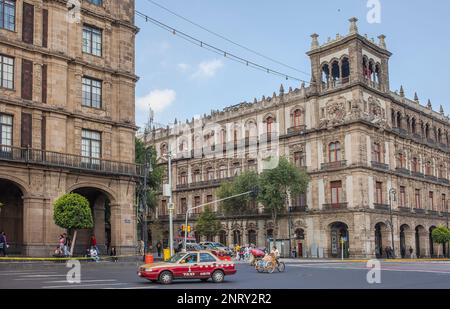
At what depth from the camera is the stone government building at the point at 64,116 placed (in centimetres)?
3309

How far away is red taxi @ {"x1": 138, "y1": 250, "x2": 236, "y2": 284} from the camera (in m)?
21.0

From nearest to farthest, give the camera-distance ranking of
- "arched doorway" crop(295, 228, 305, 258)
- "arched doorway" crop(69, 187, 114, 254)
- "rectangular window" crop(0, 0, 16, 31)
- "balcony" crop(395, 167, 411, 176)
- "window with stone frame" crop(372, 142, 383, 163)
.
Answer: "rectangular window" crop(0, 0, 16, 31) → "arched doorway" crop(69, 187, 114, 254) → "window with stone frame" crop(372, 142, 383, 163) → "arched doorway" crop(295, 228, 305, 258) → "balcony" crop(395, 167, 411, 176)

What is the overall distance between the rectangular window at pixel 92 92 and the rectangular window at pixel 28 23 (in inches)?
177

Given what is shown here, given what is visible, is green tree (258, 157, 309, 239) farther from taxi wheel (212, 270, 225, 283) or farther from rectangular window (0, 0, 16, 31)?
taxi wheel (212, 270, 225, 283)

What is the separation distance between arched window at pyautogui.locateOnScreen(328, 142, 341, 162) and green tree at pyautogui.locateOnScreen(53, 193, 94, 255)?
32575mm

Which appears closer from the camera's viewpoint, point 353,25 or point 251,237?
point 353,25

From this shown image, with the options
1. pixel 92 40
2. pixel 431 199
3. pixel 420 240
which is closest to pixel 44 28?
pixel 92 40

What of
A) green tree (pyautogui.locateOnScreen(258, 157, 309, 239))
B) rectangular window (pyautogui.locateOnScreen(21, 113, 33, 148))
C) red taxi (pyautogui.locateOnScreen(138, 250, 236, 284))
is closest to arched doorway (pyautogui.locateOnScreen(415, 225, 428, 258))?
green tree (pyautogui.locateOnScreen(258, 157, 309, 239))

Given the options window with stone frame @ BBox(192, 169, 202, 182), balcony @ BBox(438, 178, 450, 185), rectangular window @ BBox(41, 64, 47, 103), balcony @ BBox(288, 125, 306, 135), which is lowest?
balcony @ BBox(438, 178, 450, 185)

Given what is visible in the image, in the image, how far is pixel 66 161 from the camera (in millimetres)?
34938

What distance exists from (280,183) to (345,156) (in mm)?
7232

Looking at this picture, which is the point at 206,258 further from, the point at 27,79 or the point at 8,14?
the point at 8,14
